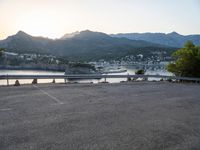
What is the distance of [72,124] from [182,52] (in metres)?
26.8

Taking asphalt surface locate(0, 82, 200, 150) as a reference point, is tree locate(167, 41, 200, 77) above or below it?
above

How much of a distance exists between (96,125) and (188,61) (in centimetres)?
2625

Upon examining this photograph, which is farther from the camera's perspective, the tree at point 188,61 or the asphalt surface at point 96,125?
the tree at point 188,61

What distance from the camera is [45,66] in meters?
80.6

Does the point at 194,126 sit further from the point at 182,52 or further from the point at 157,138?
the point at 182,52

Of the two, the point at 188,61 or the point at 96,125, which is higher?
the point at 188,61

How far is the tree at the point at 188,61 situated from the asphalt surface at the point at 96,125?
2044cm

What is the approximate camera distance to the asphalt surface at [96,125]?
5.84m

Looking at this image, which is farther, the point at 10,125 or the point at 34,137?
the point at 10,125

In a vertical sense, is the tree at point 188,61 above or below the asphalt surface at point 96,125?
above

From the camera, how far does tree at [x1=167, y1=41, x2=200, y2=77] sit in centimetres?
3047

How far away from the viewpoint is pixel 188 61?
102 feet

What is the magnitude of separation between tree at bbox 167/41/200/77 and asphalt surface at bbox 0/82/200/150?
67.1ft

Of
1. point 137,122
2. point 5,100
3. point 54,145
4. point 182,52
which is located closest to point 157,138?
point 137,122
